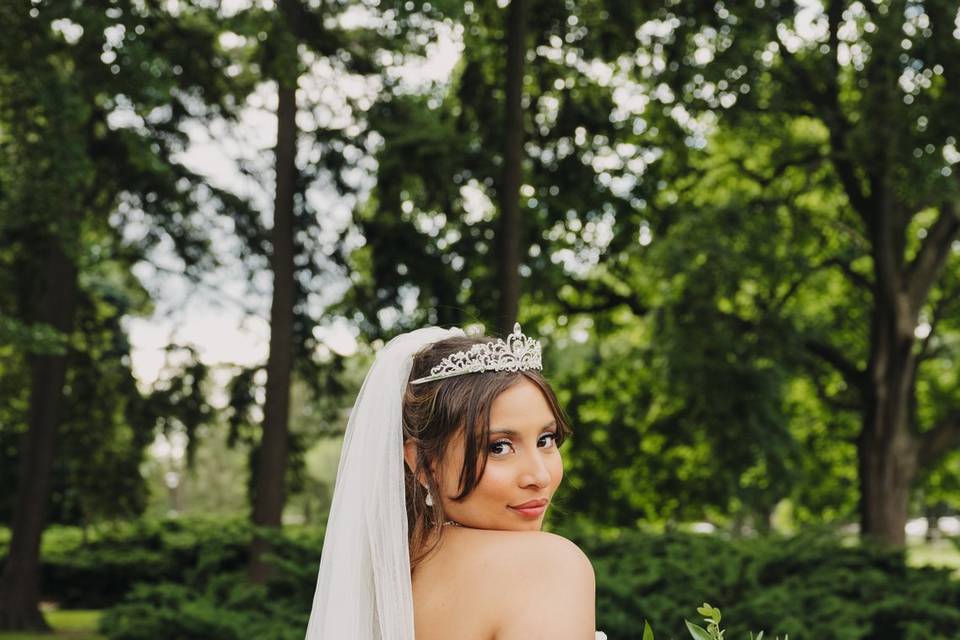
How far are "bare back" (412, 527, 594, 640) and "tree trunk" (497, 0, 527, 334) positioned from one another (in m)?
9.17

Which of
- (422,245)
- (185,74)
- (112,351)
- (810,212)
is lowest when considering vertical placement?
(112,351)

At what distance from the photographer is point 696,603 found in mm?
8672

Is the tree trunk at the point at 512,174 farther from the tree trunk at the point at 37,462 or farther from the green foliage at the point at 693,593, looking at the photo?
the tree trunk at the point at 37,462

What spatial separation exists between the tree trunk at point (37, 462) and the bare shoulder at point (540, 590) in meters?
14.4

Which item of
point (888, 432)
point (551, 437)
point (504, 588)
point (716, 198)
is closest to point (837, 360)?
point (888, 432)

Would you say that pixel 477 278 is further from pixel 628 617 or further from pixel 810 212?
pixel 628 617

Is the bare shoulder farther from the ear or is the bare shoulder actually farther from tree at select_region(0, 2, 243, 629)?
tree at select_region(0, 2, 243, 629)

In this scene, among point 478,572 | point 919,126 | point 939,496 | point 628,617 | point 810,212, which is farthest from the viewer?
point 939,496

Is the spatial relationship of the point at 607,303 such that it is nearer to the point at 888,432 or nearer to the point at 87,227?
the point at 888,432

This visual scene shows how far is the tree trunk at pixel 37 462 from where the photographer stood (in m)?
15.4

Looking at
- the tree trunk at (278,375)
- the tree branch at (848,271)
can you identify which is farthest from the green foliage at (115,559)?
the tree branch at (848,271)

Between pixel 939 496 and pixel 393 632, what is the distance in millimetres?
25466

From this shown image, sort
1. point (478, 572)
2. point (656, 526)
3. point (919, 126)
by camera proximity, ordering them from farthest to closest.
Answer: point (656, 526) < point (919, 126) < point (478, 572)

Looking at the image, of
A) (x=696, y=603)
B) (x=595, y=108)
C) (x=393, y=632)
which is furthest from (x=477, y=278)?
(x=393, y=632)
